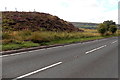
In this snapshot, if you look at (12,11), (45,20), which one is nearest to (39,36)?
(45,20)

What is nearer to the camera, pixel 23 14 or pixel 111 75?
pixel 111 75

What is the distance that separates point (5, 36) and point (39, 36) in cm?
350

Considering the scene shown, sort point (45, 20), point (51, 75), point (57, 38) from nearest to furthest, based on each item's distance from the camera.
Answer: point (51, 75) → point (57, 38) → point (45, 20)

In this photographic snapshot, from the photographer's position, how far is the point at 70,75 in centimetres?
675

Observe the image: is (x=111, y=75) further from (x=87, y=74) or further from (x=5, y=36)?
(x=5, y=36)

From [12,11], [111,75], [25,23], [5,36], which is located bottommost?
[111,75]

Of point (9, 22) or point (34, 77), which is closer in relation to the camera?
point (34, 77)

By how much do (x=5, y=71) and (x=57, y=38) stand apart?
59.9 ft

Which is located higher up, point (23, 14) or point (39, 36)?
point (23, 14)

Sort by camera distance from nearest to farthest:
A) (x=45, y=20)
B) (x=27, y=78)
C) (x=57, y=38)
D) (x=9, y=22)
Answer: (x=27, y=78) → (x=57, y=38) → (x=9, y=22) → (x=45, y=20)

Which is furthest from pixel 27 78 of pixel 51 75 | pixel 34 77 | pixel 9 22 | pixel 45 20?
pixel 45 20

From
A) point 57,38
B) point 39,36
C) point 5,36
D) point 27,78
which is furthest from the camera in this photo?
point 57,38

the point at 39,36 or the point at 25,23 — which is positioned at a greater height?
the point at 25,23

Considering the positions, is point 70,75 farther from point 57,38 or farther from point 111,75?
point 57,38
